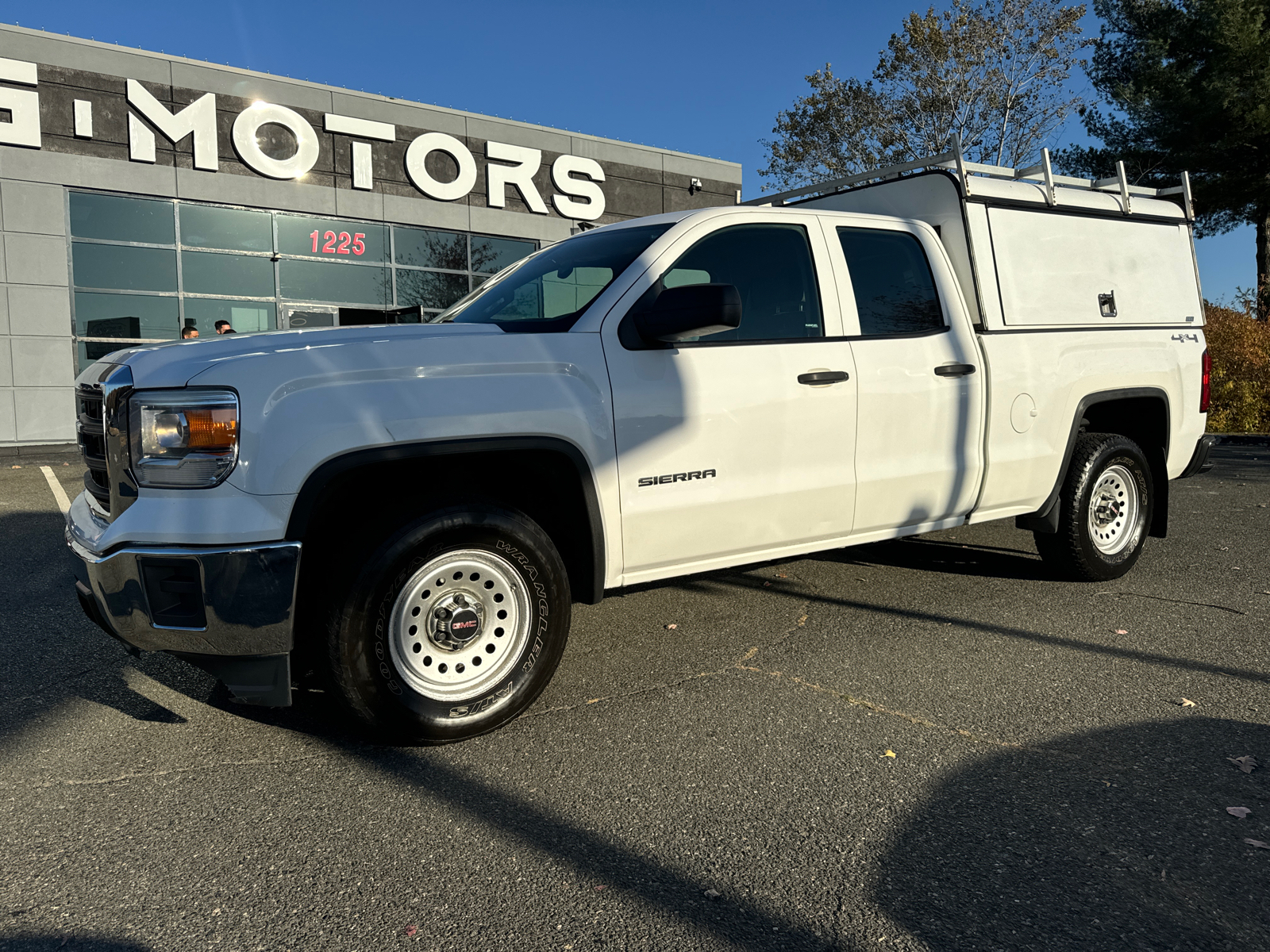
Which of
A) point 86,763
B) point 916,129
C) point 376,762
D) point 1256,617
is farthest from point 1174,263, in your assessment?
point 916,129

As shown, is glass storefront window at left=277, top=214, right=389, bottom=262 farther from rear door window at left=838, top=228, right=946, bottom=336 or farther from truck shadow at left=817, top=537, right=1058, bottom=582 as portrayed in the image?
rear door window at left=838, top=228, right=946, bottom=336

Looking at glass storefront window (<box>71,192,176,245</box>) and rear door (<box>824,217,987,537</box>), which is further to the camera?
glass storefront window (<box>71,192,176,245</box>)

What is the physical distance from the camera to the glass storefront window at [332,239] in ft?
58.2

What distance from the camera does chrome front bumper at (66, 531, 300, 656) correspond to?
9.78 feet

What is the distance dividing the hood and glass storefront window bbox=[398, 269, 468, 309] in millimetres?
15920

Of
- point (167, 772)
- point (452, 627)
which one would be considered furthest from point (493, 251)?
point (167, 772)

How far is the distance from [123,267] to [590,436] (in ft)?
52.2

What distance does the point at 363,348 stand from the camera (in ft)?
10.6

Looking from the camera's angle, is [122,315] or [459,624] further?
[122,315]

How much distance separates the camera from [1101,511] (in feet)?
18.8

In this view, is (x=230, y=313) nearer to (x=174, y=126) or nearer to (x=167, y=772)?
(x=174, y=126)

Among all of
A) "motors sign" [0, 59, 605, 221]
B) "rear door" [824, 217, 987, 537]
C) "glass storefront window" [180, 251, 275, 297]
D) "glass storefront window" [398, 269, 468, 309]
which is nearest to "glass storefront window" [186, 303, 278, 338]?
"glass storefront window" [180, 251, 275, 297]

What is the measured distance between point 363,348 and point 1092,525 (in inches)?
179

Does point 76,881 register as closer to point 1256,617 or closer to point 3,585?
point 3,585
